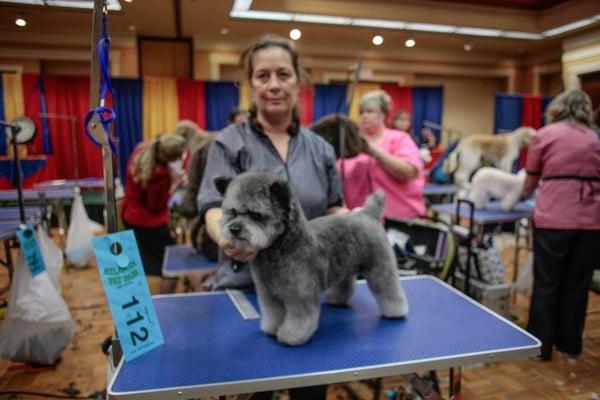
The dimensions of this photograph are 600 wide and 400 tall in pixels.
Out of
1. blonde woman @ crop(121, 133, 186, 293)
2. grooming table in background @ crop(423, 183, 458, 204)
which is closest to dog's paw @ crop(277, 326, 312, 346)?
blonde woman @ crop(121, 133, 186, 293)

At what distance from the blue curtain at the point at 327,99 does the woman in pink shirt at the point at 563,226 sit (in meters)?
2.93

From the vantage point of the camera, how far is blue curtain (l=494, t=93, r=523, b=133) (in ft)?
5.08

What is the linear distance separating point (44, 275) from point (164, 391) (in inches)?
55.6

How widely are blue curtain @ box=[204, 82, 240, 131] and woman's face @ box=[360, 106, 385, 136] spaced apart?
327cm

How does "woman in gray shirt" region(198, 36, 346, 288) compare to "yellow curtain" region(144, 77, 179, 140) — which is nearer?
"woman in gray shirt" region(198, 36, 346, 288)

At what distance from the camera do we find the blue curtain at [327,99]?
191 inches

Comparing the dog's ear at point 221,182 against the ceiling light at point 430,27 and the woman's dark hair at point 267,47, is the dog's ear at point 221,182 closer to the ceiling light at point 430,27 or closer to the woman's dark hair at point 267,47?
the woman's dark hair at point 267,47

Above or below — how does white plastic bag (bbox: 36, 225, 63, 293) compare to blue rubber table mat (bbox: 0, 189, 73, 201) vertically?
below

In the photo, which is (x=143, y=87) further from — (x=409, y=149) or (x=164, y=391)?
(x=164, y=391)

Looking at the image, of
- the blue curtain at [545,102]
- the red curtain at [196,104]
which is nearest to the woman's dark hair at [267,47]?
the blue curtain at [545,102]

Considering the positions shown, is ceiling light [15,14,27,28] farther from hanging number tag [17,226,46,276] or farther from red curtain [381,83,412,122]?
red curtain [381,83,412,122]

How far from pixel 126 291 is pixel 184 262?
1.39m

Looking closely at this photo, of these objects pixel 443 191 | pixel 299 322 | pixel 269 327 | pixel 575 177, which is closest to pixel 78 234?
pixel 269 327

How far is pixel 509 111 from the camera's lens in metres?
1.62
